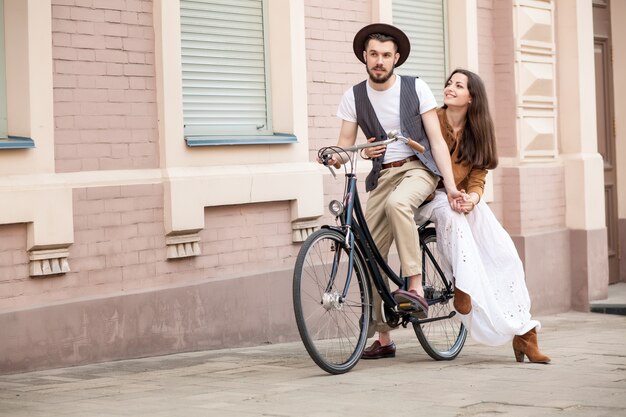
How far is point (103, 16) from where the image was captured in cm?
869

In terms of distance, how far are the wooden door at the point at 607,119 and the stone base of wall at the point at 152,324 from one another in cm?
593

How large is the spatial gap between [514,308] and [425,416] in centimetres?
226

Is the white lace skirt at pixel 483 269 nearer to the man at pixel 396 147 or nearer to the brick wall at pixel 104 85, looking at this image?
the man at pixel 396 147

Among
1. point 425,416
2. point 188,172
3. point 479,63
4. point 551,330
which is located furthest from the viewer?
point 479,63

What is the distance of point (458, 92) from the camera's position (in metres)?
8.36

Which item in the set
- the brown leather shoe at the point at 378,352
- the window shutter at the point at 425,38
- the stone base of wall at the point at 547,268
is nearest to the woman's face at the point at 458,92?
the brown leather shoe at the point at 378,352

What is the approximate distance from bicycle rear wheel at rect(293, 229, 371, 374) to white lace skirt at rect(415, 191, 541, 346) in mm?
719

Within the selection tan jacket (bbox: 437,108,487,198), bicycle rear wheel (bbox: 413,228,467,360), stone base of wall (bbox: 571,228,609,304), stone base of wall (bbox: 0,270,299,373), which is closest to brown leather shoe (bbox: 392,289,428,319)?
bicycle rear wheel (bbox: 413,228,467,360)

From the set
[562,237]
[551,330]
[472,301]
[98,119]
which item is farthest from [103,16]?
[562,237]

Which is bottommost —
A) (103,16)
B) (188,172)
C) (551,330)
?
(551,330)

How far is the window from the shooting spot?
9594mm

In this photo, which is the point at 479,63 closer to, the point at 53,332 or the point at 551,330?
the point at 551,330

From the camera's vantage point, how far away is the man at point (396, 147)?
803cm

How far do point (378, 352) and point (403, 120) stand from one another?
1.54 meters
